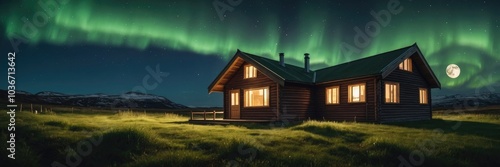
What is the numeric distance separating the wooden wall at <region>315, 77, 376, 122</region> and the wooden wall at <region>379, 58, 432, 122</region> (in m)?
0.74

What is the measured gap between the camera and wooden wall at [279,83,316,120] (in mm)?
20002

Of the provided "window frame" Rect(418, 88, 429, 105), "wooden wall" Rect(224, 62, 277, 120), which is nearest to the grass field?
"wooden wall" Rect(224, 62, 277, 120)

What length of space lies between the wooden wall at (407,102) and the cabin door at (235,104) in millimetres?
10343

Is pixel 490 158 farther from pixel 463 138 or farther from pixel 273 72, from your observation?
pixel 273 72

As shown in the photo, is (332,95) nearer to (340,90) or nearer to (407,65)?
(340,90)

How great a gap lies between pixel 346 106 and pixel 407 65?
19.1ft

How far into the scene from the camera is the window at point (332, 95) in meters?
21.1

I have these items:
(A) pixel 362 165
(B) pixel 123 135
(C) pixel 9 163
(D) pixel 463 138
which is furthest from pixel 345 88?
(C) pixel 9 163

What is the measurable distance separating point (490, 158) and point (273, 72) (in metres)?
12.3

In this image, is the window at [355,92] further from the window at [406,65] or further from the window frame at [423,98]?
the window frame at [423,98]

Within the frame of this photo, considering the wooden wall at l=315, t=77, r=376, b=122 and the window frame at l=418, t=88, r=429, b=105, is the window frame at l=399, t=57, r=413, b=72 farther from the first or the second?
the wooden wall at l=315, t=77, r=376, b=122

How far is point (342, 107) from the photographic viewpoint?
20.7 meters

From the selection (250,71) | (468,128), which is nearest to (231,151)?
(250,71)

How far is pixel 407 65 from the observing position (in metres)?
21.8
